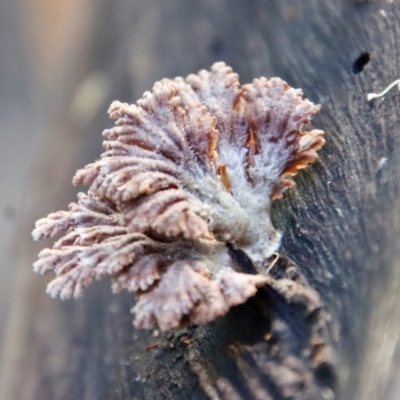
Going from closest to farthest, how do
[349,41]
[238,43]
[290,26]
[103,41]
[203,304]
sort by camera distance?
[203,304] → [349,41] → [290,26] → [238,43] → [103,41]

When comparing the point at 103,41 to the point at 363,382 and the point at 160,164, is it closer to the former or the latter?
the point at 160,164

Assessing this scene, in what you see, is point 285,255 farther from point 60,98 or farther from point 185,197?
point 60,98

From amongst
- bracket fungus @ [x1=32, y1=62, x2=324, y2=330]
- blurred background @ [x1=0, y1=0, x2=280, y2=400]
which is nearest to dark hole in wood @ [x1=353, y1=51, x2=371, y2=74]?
bracket fungus @ [x1=32, y1=62, x2=324, y2=330]

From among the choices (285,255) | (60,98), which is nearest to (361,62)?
(285,255)

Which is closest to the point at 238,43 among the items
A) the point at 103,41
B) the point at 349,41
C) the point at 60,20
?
the point at 349,41

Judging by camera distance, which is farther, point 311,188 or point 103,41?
point 103,41

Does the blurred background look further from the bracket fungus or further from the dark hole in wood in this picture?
the bracket fungus

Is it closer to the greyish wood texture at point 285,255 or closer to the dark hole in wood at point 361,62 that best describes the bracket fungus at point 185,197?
the greyish wood texture at point 285,255
